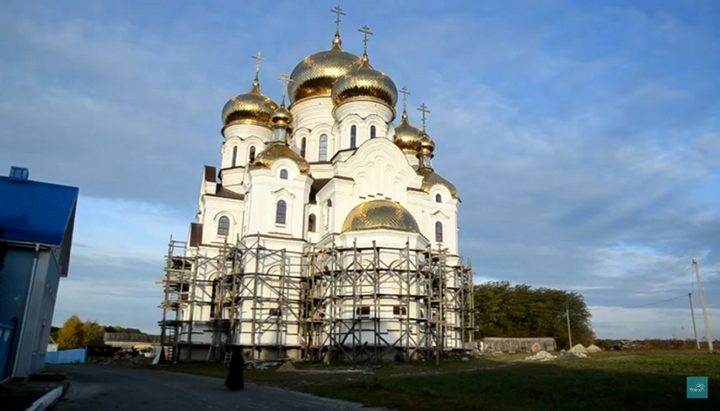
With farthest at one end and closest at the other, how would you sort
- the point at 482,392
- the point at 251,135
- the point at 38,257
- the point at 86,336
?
the point at 86,336, the point at 251,135, the point at 38,257, the point at 482,392

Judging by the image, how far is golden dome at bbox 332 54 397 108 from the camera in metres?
30.8

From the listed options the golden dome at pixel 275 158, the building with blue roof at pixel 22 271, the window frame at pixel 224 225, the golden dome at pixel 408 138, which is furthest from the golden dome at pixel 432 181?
the building with blue roof at pixel 22 271

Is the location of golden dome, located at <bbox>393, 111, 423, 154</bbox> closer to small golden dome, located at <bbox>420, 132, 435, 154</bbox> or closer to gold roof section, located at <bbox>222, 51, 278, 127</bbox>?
small golden dome, located at <bbox>420, 132, 435, 154</bbox>

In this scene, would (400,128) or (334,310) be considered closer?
(334,310)

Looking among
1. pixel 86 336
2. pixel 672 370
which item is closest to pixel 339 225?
pixel 672 370

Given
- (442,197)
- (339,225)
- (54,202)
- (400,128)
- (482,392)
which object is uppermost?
(400,128)

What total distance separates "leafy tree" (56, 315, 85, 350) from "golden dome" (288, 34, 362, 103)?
3612 centimetres

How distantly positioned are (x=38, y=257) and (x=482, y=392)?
1075cm

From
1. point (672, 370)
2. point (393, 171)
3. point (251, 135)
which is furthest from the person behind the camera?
point (251, 135)

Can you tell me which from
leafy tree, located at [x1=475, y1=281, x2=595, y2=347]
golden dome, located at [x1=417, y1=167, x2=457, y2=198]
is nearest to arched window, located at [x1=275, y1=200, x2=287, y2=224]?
golden dome, located at [x1=417, y1=167, x2=457, y2=198]

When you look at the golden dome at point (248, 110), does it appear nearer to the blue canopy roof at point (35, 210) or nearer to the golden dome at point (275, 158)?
the golden dome at point (275, 158)

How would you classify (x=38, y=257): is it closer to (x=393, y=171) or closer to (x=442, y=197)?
(x=393, y=171)

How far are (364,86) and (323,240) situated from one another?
8907 mm

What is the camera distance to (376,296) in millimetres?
23625
